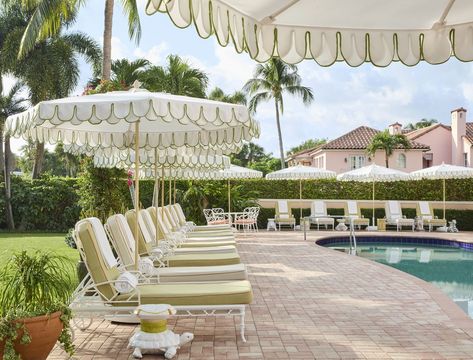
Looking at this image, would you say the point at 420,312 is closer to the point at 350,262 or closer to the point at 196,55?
the point at 350,262

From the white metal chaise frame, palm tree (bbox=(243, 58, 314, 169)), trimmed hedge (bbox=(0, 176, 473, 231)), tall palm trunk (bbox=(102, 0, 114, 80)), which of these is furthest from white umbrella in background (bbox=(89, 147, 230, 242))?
palm tree (bbox=(243, 58, 314, 169))

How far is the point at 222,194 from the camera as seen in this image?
22.1 meters

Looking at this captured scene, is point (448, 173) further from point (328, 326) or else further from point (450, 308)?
point (328, 326)

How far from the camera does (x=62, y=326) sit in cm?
475

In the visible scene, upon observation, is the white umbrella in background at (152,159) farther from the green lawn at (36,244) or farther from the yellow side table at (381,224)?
the yellow side table at (381,224)

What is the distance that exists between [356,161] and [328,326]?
35423 mm

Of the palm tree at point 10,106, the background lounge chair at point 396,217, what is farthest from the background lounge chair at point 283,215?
the palm tree at point 10,106

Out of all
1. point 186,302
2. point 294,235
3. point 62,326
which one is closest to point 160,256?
point 186,302

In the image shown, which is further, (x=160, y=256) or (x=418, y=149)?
(x=418, y=149)

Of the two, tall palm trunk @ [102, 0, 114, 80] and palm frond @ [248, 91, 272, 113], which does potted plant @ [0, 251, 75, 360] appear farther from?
palm frond @ [248, 91, 272, 113]

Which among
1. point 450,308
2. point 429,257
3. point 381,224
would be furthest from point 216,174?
point 450,308

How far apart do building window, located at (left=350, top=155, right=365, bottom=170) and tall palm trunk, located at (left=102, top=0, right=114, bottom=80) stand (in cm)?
2686

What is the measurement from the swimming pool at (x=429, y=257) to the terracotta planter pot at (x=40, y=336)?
6637 millimetres

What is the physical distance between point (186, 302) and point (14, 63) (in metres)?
26.3
